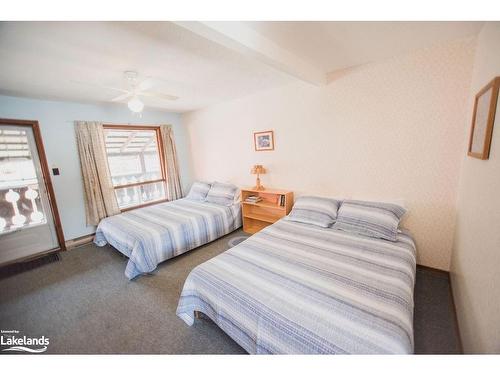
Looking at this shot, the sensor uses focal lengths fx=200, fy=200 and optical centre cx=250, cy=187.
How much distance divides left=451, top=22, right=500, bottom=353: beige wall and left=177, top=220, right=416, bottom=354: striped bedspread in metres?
0.29

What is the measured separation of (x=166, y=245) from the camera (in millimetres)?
2463

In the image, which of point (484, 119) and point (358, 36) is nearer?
point (484, 119)

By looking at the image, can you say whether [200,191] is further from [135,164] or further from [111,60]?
[111,60]

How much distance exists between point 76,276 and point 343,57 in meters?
3.77

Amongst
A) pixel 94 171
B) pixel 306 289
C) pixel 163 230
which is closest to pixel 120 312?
pixel 163 230

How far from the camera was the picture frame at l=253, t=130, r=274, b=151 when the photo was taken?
305 centimetres

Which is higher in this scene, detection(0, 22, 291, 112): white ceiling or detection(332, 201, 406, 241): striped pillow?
detection(0, 22, 291, 112): white ceiling

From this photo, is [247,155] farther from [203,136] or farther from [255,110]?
[203,136]

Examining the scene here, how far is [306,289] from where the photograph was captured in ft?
4.12

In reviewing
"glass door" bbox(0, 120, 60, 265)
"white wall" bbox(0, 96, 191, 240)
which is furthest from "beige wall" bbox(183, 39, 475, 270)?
"glass door" bbox(0, 120, 60, 265)

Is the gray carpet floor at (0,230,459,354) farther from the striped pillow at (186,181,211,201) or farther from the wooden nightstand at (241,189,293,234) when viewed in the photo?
the striped pillow at (186,181,211,201)

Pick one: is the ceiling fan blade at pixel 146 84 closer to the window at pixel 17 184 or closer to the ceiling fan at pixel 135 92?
the ceiling fan at pixel 135 92

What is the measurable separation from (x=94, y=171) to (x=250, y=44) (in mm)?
3179

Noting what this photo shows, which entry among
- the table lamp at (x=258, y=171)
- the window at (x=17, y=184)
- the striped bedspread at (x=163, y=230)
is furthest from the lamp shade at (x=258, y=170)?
the window at (x=17, y=184)
